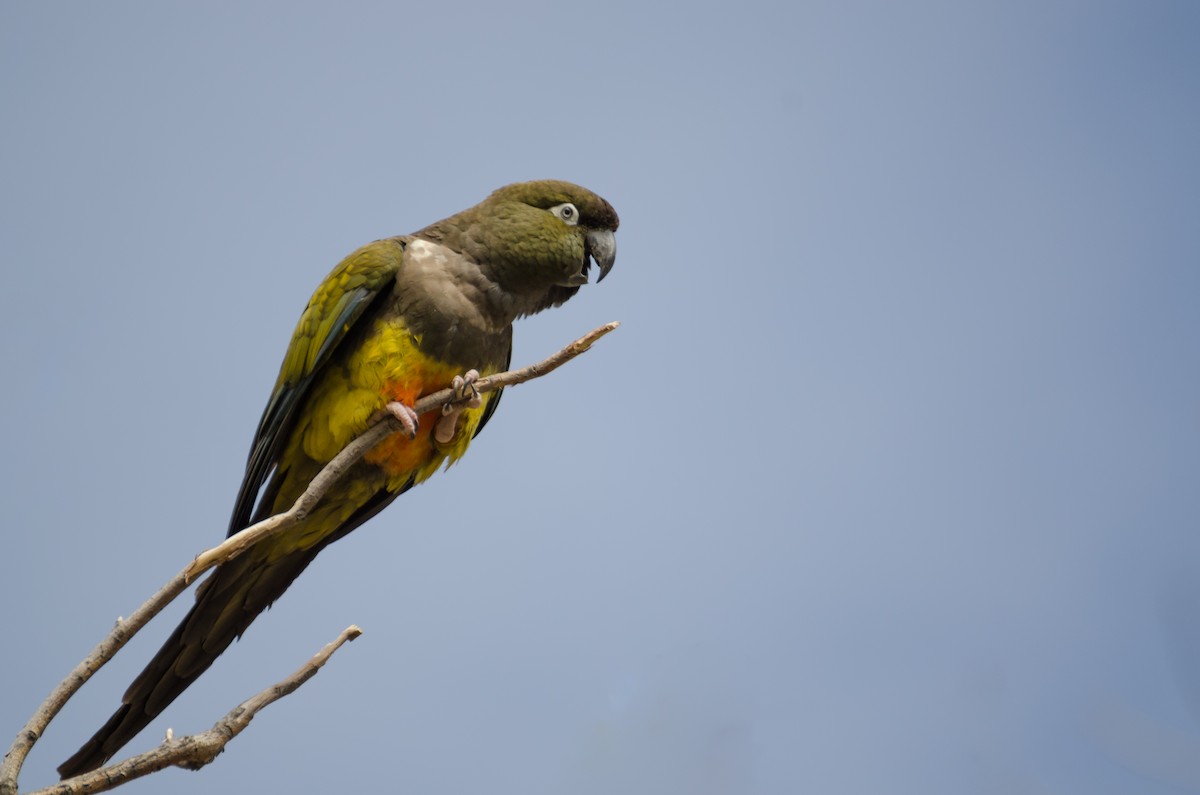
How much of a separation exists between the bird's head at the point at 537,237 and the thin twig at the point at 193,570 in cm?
73

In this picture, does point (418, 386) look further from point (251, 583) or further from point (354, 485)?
point (251, 583)

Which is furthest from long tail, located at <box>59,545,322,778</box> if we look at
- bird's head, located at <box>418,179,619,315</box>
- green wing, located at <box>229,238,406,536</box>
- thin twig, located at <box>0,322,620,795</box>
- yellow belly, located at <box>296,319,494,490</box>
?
bird's head, located at <box>418,179,619,315</box>

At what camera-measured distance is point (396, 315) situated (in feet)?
13.3

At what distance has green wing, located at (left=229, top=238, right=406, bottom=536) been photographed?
405 centimetres

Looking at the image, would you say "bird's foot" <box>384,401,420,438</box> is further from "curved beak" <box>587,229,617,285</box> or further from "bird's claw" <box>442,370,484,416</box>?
"curved beak" <box>587,229,617,285</box>

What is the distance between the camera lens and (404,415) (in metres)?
3.90

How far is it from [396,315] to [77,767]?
1865 mm

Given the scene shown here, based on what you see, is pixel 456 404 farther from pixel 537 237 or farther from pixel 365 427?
pixel 537 237

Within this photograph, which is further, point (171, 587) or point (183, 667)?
point (183, 667)

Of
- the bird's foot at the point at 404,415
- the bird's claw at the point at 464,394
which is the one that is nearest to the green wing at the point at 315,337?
the bird's foot at the point at 404,415

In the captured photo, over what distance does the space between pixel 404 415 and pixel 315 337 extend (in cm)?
52

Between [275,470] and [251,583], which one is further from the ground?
[275,470]

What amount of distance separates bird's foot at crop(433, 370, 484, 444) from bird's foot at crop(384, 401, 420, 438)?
0.14 m

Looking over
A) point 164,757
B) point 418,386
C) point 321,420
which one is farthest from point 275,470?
point 164,757
